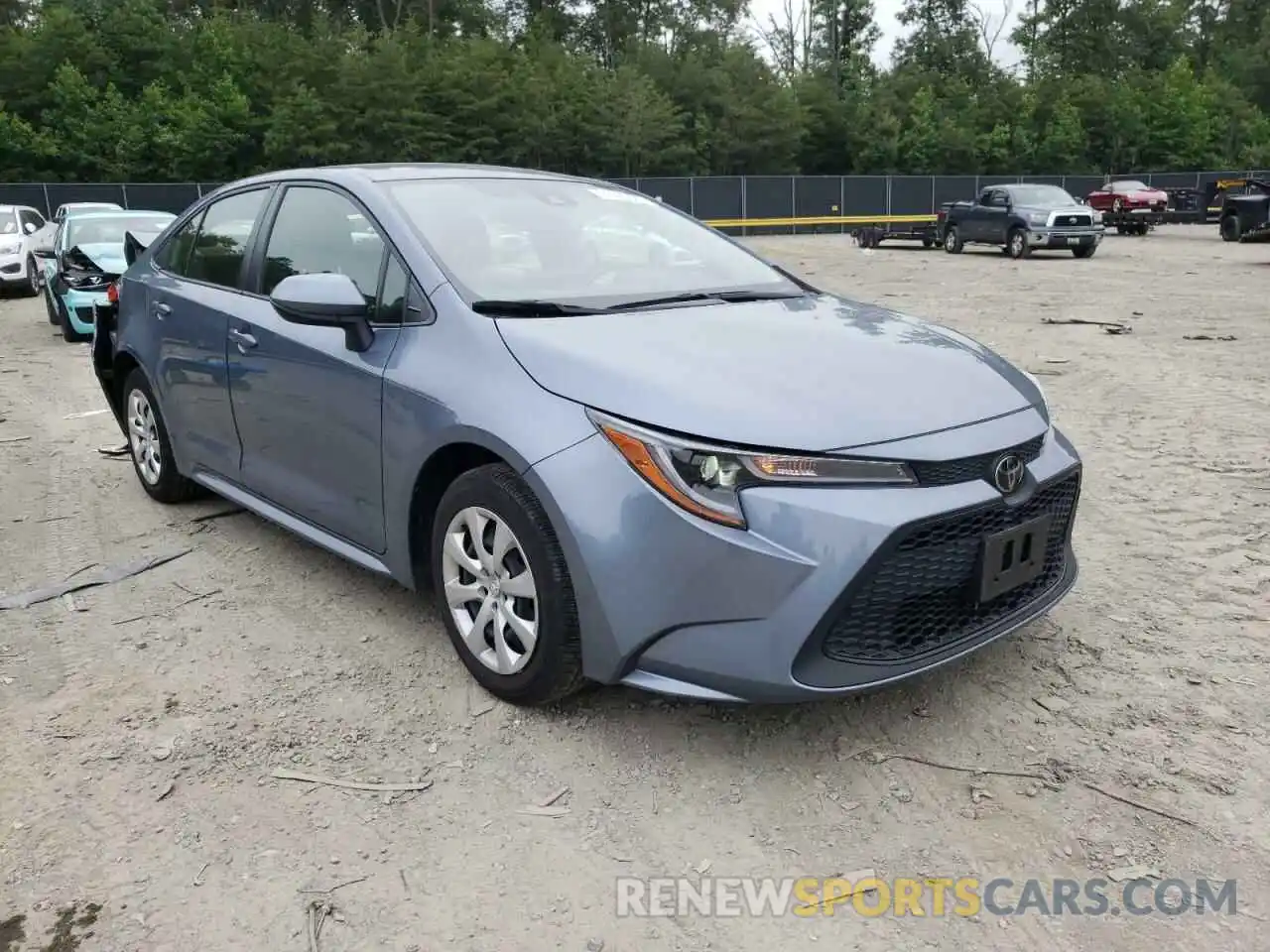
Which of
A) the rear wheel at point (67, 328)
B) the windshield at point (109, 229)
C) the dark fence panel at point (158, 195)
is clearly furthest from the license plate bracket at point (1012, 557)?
the dark fence panel at point (158, 195)

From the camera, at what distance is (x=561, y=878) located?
249 centimetres

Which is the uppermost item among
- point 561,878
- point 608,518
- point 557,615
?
point 608,518

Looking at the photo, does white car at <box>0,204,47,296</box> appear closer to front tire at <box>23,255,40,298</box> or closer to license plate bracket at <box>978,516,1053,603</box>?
front tire at <box>23,255,40,298</box>

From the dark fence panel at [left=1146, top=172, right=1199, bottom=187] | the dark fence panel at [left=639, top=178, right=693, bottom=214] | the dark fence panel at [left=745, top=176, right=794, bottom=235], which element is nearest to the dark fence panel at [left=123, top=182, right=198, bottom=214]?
the dark fence panel at [left=639, top=178, right=693, bottom=214]

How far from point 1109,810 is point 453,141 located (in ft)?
147

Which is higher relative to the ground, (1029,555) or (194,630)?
(1029,555)

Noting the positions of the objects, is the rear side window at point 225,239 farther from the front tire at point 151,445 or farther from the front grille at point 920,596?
the front grille at point 920,596

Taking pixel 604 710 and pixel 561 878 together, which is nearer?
pixel 561 878

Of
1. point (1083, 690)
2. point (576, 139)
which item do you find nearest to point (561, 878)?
point (1083, 690)

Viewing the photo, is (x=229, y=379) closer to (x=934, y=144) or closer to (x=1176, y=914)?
(x=1176, y=914)

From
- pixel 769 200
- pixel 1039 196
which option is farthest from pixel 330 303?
pixel 769 200

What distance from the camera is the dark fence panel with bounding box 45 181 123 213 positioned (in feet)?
103

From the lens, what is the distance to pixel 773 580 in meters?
2.59

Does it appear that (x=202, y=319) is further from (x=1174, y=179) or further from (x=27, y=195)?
(x=1174, y=179)
